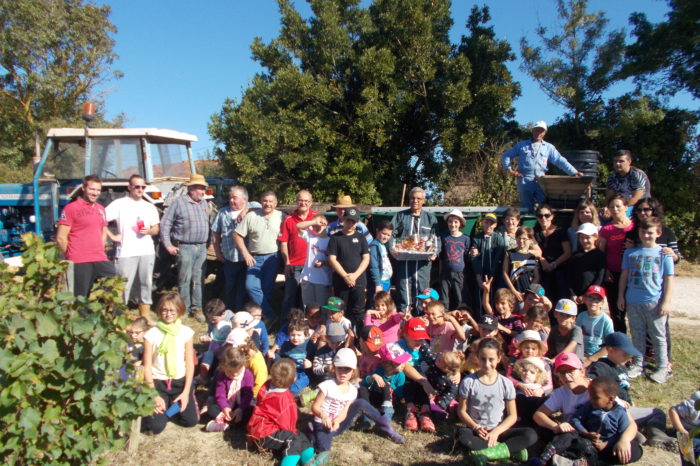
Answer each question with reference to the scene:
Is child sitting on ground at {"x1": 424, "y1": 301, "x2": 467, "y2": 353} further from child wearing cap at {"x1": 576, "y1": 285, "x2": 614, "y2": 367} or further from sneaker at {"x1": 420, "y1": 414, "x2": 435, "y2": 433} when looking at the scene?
child wearing cap at {"x1": 576, "y1": 285, "x2": 614, "y2": 367}

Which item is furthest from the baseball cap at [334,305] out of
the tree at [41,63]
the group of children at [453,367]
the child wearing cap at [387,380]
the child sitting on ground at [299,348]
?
the tree at [41,63]

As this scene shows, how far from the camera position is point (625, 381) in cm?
399

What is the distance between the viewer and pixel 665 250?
4.79 m

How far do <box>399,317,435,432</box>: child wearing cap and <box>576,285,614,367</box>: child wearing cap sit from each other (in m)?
1.44

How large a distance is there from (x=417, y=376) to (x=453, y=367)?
0.30 meters

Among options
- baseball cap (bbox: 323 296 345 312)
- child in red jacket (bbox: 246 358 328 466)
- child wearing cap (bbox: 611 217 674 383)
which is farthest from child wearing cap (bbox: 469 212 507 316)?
child in red jacket (bbox: 246 358 328 466)

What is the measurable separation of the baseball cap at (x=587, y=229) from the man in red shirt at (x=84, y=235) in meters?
4.96

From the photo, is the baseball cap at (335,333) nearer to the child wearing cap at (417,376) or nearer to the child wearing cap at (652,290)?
the child wearing cap at (417,376)

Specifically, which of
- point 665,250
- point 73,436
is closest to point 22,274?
point 73,436

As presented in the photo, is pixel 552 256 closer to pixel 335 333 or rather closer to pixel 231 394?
pixel 335 333

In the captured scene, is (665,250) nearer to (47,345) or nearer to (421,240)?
(421,240)

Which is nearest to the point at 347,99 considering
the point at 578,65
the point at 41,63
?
the point at 578,65

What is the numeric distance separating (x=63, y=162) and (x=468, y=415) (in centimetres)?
714

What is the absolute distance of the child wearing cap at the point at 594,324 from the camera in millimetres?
4578
